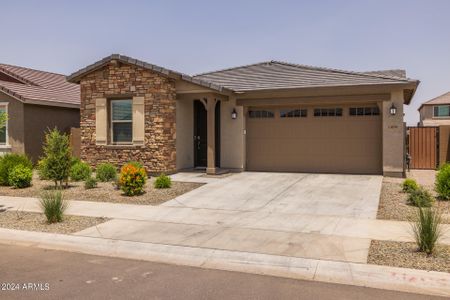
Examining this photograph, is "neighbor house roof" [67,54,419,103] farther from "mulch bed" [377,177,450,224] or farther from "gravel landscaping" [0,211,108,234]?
"gravel landscaping" [0,211,108,234]

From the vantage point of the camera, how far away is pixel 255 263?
6.02 metres

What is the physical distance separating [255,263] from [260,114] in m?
11.1

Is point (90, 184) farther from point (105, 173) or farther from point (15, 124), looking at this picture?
point (15, 124)

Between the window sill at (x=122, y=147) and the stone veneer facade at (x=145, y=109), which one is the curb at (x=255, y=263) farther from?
the window sill at (x=122, y=147)

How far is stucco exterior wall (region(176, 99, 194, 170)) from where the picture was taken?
1612cm

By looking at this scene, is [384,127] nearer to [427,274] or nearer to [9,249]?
[427,274]

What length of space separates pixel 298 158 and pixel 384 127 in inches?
130

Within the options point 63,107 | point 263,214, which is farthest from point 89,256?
point 63,107

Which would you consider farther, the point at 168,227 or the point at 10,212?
the point at 10,212

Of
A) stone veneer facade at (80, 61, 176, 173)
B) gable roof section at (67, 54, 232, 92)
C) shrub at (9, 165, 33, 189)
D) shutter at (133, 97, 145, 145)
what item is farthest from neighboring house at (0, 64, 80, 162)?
shutter at (133, 97, 145, 145)

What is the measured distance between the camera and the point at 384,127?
48.8 ft

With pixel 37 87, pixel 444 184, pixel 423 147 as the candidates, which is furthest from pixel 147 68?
pixel 423 147

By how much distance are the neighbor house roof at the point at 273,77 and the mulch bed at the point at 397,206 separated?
4319mm

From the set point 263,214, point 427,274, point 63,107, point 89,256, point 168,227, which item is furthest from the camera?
point 63,107
